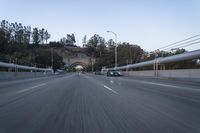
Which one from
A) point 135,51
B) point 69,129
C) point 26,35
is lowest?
point 69,129

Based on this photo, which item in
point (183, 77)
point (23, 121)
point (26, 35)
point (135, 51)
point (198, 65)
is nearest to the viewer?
point (23, 121)

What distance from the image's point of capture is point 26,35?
169500 mm

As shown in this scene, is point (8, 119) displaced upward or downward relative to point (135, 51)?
downward

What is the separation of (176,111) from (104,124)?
3.10 m

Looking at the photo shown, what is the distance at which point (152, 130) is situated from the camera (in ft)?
19.9

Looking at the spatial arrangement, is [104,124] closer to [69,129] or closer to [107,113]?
[69,129]

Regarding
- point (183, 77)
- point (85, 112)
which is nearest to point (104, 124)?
point (85, 112)

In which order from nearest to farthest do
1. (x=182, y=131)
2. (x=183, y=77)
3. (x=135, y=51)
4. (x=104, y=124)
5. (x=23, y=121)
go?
(x=182, y=131), (x=104, y=124), (x=23, y=121), (x=183, y=77), (x=135, y=51)

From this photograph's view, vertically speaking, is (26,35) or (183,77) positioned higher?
(26,35)

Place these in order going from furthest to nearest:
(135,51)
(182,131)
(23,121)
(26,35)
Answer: (26,35), (135,51), (23,121), (182,131)

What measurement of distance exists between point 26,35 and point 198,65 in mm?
136460

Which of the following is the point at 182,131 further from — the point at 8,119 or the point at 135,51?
the point at 135,51

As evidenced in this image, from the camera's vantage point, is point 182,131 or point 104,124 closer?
point 182,131

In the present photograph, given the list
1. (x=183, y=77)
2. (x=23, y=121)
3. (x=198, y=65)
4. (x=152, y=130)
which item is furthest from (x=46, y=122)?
(x=198, y=65)
